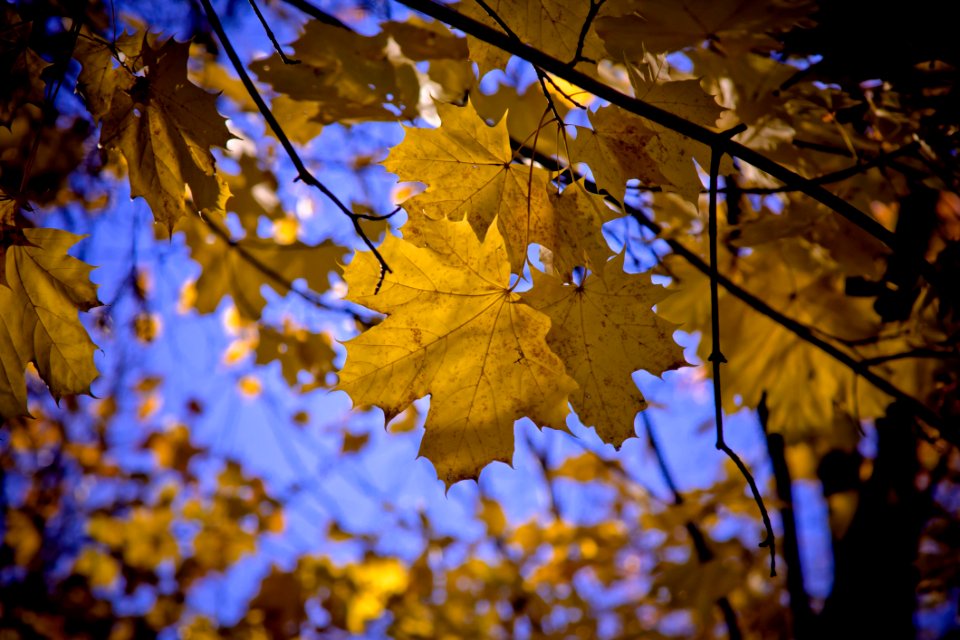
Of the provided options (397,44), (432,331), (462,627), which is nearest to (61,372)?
(432,331)

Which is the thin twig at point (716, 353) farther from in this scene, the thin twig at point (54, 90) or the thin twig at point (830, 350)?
the thin twig at point (54, 90)

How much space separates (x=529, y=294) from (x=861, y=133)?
1121mm

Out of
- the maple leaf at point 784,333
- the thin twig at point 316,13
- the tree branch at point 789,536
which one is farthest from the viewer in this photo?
the tree branch at point 789,536

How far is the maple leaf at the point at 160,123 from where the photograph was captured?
1.15m

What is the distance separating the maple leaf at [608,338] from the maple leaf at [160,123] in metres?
0.70

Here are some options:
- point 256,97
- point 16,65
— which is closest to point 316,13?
point 256,97

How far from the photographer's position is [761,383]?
6.10 feet

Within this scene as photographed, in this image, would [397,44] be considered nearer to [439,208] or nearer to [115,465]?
[439,208]

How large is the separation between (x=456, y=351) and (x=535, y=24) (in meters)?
0.70

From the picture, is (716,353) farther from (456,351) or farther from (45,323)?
(45,323)

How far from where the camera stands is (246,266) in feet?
7.16

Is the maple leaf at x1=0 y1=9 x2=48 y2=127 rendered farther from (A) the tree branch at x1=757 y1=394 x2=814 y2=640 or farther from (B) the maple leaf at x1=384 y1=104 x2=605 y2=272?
(A) the tree branch at x1=757 y1=394 x2=814 y2=640

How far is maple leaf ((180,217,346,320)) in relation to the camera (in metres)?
2.09

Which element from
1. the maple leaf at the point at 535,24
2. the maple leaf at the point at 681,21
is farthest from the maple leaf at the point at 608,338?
the maple leaf at the point at 681,21
